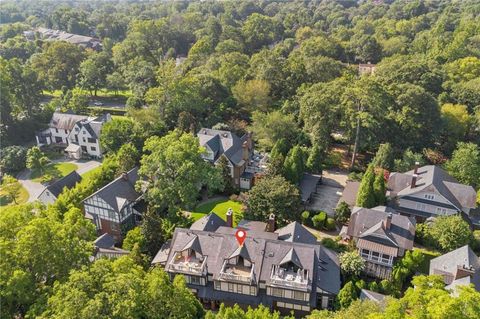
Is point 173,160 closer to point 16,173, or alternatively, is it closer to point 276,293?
point 276,293

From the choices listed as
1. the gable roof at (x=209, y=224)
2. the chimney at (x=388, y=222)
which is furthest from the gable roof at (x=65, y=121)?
the chimney at (x=388, y=222)

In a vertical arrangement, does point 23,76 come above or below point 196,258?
above

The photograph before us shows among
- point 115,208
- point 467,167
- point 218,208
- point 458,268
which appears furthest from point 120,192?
point 467,167

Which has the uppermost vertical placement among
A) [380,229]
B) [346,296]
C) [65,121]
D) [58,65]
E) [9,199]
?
[58,65]

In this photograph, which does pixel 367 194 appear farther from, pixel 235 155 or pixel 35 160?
pixel 35 160

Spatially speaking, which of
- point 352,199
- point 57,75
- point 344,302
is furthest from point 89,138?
point 344,302

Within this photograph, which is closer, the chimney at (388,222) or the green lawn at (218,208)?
the chimney at (388,222)

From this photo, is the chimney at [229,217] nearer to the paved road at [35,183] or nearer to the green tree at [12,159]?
the paved road at [35,183]
